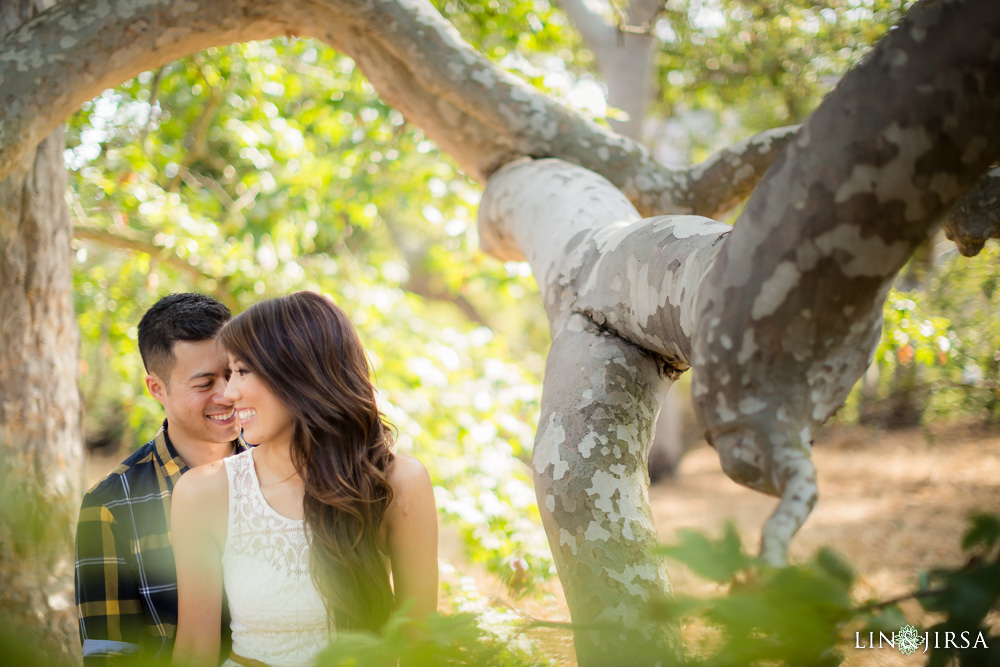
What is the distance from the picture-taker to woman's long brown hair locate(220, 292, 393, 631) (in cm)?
176

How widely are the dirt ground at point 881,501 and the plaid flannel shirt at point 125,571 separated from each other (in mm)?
1769

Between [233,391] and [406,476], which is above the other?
[233,391]

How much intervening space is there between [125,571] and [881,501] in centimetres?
633

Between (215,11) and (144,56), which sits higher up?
(215,11)

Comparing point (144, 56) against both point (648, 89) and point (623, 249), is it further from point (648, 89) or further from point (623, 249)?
point (648, 89)

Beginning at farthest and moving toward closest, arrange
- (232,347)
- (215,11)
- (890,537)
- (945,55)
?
(890,537) → (215,11) → (232,347) → (945,55)

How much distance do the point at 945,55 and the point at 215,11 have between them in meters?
2.30

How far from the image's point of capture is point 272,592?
175 cm

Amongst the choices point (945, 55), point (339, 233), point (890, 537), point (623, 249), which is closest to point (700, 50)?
point (339, 233)

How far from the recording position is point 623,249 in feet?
5.37

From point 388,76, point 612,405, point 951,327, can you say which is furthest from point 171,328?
point 951,327

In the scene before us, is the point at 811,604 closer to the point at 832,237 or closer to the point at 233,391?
the point at 832,237

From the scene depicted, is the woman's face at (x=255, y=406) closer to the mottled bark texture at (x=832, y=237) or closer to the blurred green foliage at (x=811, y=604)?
the mottled bark texture at (x=832, y=237)

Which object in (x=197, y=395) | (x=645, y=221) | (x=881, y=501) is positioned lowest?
(x=197, y=395)
